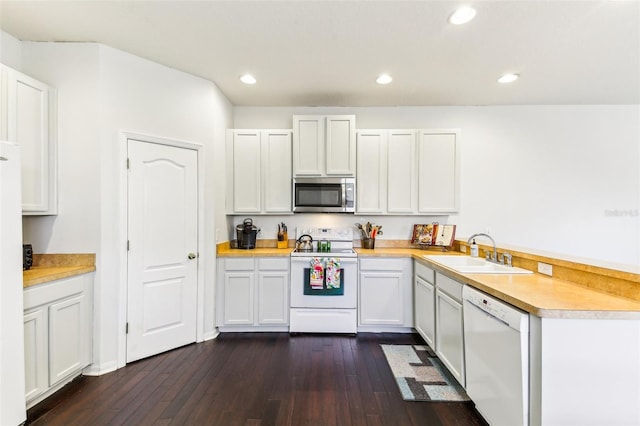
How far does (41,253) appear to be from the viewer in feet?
7.54

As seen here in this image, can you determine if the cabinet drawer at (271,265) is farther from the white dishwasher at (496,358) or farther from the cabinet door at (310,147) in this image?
the white dishwasher at (496,358)

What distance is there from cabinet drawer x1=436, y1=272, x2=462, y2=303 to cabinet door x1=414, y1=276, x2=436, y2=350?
0.16 metres

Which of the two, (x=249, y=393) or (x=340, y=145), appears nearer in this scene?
(x=249, y=393)

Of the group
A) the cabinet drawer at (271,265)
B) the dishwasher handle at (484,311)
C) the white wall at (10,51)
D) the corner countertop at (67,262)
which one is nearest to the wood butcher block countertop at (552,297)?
the dishwasher handle at (484,311)

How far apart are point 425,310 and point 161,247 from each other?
268cm

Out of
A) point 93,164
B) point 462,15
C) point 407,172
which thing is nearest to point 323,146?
point 407,172

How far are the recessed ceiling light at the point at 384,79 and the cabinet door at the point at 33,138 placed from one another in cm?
299

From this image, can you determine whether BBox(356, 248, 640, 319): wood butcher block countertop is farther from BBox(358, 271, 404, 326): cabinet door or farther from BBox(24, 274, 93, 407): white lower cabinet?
BBox(24, 274, 93, 407): white lower cabinet

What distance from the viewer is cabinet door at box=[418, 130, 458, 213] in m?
3.35

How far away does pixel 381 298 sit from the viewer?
309 centimetres

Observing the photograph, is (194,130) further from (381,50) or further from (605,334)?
(605,334)

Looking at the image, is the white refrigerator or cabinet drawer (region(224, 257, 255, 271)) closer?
the white refrigerator

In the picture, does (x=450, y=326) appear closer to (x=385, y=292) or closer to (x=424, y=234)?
(x=385, y=292)

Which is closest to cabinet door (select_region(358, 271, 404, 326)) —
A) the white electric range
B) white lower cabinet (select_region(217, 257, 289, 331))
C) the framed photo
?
the white electric range
